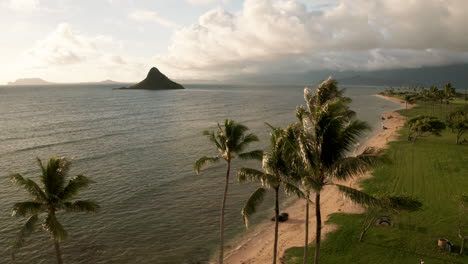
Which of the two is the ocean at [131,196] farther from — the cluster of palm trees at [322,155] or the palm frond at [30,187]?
the cluster of palm trees at [322,155]

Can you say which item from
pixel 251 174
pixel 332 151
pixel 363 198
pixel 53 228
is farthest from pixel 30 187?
pixel 363 198

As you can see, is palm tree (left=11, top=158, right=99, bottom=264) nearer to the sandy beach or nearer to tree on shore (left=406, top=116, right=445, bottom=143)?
the sandy beach

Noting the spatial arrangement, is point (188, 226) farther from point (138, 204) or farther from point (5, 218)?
point (5, 218)

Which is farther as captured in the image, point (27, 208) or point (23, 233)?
point (27, 208)

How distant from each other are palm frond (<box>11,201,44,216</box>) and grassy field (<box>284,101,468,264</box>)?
19647mm

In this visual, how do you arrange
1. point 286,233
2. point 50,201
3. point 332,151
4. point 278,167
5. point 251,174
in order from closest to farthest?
point 332,151, point 50,201, point 278,167, point 251,174, point 286,233

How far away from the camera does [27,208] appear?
1736 cm

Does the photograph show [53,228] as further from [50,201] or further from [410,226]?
[410,226]

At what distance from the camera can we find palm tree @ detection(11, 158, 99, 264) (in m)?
17.2

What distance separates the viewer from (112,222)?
36.6m

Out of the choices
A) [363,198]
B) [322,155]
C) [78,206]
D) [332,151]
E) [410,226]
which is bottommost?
[410,226]

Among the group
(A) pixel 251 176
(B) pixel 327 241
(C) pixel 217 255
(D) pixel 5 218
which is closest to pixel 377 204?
(A) pixel 251 176

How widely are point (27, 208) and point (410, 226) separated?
33.3m

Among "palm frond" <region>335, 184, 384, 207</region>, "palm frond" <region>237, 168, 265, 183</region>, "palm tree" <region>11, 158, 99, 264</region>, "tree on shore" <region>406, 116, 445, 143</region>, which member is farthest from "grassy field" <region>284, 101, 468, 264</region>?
"palm tree" <region>11, 158, 99, 264</region>
